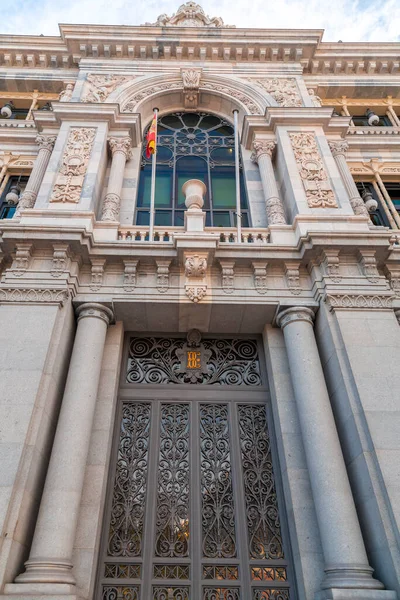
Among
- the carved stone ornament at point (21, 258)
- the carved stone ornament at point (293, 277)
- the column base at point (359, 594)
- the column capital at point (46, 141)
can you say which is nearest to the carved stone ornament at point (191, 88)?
the column capital at point (46, 141)

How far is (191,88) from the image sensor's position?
1509 centimetres

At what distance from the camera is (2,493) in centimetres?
632

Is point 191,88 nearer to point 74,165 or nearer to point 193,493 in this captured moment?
point 74,165

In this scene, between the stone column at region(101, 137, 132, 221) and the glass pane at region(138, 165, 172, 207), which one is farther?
the glass pane at region(138, 165, 172, 207)

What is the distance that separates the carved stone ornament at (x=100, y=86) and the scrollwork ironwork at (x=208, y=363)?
9.07m

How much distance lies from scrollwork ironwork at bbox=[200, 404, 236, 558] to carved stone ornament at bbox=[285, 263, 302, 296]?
3.03 metres

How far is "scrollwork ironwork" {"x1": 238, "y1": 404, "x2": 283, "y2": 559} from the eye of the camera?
7.61 metres

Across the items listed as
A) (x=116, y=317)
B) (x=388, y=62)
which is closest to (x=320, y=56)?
(x=388, y=62)

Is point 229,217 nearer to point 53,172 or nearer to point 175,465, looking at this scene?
point 53,172

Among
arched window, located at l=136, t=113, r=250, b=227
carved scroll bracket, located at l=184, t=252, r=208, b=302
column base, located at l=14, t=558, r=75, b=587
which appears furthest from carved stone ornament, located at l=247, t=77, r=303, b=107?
column base, located at l=14, t=558, r=75, b=587

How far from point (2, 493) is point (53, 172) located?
8122 millimetres

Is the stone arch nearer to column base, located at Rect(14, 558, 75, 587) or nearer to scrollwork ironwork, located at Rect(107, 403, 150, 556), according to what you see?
scrollwork ironwork, located at Rect(107, 403, 150, 556)

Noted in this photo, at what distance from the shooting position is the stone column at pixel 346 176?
11.5 metres

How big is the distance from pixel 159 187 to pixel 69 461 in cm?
872
